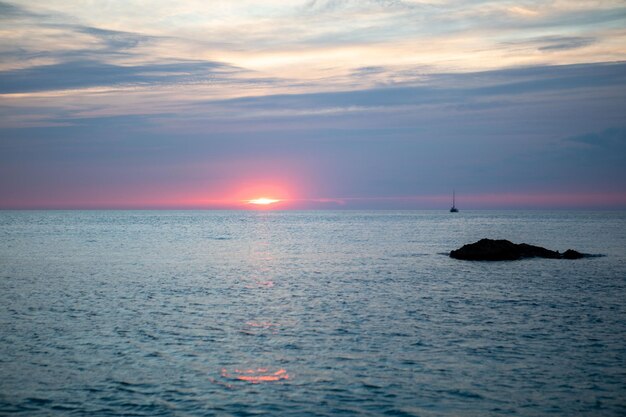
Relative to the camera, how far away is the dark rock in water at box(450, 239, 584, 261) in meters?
70.7

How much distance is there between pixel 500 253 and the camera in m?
70.9

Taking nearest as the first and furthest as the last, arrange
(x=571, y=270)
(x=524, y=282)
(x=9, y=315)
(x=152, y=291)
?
(x=9, y=315) < (x=152, y=291) < (x=524, y=282) < (x=571, y=270)

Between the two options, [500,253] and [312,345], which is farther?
[500,253]

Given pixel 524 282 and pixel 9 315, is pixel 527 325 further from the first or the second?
pixel 9 315

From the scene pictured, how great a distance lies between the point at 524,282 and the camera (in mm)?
49344

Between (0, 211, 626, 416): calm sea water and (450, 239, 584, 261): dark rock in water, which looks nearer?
(0, 211, 626, 416): calm sea water

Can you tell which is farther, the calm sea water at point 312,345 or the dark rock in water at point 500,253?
the dark rock in water at point 500,253

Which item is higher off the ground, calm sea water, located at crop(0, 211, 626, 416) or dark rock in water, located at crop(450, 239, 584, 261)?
dark rock in water, located at crop(450, 239, 584, 261)

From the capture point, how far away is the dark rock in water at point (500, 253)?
2783 inches

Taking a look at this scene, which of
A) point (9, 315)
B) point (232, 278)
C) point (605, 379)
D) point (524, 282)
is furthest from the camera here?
point (232, 278)

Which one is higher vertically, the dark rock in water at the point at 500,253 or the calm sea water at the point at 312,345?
the dark rock in water at the point at 500,253

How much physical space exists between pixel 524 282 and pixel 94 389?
3970 centimetres

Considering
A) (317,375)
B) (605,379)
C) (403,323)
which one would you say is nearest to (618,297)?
(403,323)

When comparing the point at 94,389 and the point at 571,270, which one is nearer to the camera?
the point at 94,389
